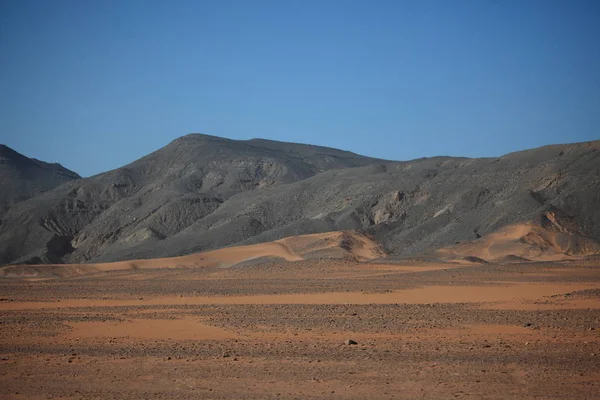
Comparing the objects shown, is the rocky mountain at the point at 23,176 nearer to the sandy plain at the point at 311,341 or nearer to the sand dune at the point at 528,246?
the sand dune at the point at 528,246

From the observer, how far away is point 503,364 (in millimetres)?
14266

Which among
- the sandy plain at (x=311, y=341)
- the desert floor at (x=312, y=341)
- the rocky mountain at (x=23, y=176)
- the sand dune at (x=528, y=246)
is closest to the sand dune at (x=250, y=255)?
the sand dune at (x=528, y=246)

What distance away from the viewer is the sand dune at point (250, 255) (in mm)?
51188

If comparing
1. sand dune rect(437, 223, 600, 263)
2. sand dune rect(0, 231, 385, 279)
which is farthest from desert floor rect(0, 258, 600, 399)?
sand dune rect(0, 231, 385, 279)

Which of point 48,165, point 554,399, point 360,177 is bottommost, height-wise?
point 554,399

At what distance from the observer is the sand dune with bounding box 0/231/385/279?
168 ft

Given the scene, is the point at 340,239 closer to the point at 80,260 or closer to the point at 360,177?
the point at 360,177

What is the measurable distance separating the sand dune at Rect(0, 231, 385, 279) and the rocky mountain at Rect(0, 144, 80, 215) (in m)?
58.8

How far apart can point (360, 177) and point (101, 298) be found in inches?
2017

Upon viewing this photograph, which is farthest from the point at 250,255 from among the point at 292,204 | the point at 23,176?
the point at 23,176

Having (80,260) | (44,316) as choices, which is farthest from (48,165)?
(44,316)

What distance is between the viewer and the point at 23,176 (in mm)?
128250

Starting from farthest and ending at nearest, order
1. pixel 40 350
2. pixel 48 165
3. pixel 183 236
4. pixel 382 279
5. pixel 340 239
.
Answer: pixel 48 165 → pixel 183 236 → pixel 340 239 → pixel 382 279 → pixel 40 350

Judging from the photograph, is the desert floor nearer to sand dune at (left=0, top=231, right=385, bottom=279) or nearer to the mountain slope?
sand dune at (left=0, top=231, right=385, bottom=279)
